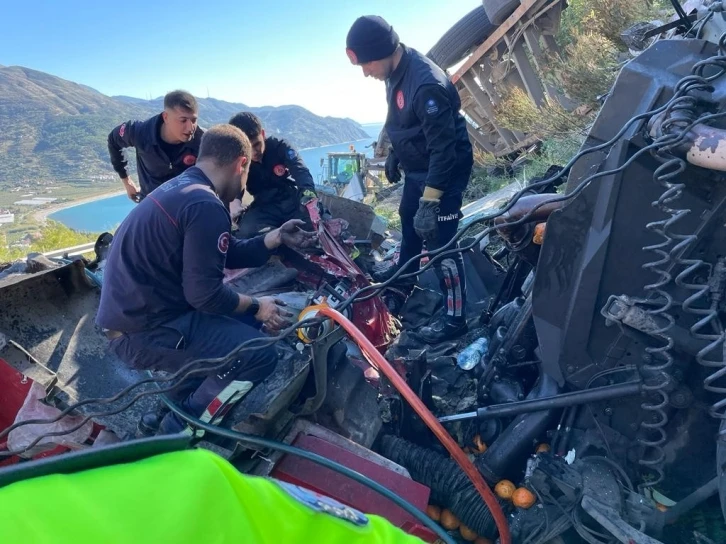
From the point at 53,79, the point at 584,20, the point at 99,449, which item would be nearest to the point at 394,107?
the point at 99,449

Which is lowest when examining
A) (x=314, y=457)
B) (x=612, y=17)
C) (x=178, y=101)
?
(x=314, y=457)

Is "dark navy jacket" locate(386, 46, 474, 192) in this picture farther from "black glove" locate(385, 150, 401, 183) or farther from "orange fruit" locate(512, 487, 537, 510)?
"orange fruit" locate(512, 487, 537, 510)

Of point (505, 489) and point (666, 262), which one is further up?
point (666, 262)

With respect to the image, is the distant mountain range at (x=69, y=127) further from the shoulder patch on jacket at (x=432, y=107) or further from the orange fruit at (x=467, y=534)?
the orange fruit at (x=467, y=534)

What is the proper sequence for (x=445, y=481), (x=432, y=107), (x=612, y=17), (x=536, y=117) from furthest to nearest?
1. (x=536, y=117)
2. (x=612, y=17)
3. (x=432, y=107)
4. (x=445, y=481)

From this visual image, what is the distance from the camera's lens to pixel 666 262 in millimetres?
1824

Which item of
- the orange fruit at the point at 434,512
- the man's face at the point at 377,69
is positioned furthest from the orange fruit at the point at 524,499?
the man's face at the point at 377,69

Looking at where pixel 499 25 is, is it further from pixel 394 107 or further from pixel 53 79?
pixel 53 79

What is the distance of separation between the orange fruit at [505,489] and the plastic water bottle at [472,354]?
0.81 metres

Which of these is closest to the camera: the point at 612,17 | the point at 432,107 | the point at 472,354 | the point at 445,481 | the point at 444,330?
the point at 445,481

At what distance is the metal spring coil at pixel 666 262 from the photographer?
1.60 meters

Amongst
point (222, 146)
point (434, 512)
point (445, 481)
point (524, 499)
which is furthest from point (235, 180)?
point (524, 499)

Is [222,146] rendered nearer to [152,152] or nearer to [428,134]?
[428,134]

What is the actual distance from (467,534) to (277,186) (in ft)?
11.0
